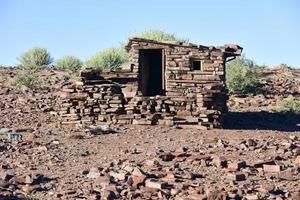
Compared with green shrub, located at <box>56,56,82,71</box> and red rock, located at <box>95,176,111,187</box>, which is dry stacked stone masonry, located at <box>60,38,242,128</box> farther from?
green shrub, located at <box>56,56,82,71</box>

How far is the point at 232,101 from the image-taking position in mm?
22297

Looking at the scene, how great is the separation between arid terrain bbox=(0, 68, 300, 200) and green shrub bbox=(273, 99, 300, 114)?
2.63 meters

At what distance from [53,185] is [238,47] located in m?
9.04

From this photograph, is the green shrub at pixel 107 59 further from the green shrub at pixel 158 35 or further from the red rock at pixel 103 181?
the red rock at pixel 103 181

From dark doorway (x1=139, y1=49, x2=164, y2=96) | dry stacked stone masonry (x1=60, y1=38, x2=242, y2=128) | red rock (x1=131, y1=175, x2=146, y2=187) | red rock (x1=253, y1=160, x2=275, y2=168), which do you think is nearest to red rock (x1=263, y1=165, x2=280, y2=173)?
red rock (x1=253, y1=160, x2=275, y2=168)

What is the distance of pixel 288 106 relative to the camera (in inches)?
834

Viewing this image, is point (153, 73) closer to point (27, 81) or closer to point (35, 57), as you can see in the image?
point (27, 81)

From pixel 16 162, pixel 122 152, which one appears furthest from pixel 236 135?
pixel 16 162

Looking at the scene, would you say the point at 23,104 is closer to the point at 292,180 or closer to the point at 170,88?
the point at 170,88

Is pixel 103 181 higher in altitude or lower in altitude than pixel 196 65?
lower

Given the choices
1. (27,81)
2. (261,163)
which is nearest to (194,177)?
(261,163)

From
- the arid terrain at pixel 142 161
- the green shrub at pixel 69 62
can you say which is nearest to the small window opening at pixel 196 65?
the arid terrain at pixel 142 161

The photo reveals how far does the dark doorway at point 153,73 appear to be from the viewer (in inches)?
680

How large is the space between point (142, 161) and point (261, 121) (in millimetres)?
8113
